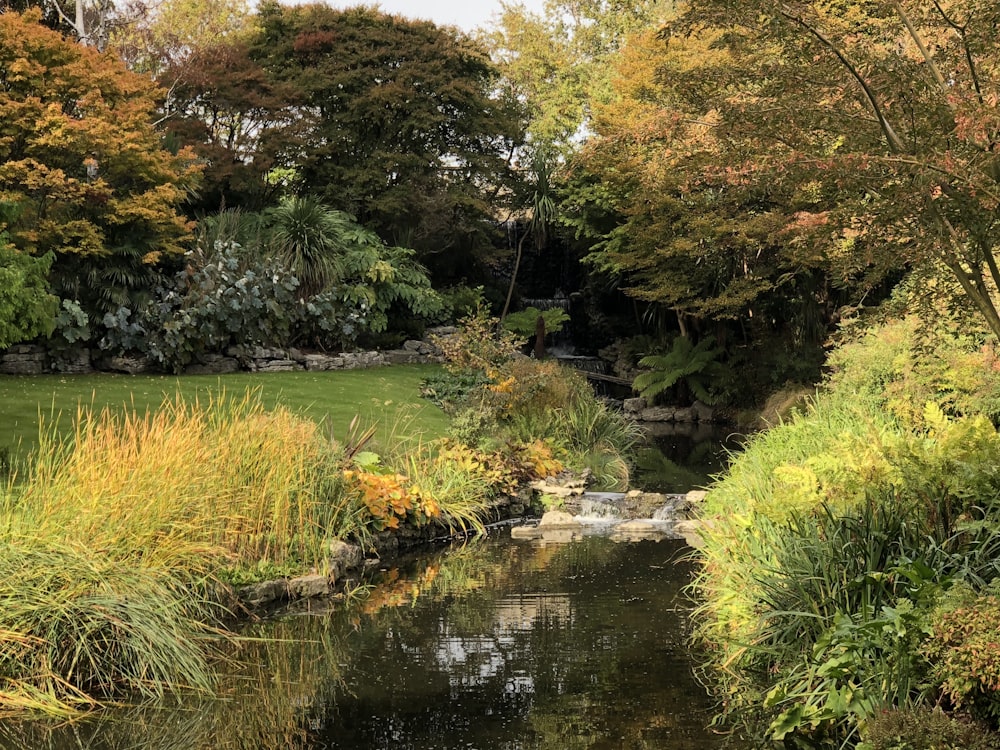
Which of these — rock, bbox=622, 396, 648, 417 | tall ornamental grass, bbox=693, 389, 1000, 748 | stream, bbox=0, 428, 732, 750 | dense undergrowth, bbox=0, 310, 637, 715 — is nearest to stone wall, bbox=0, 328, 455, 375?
rock, bbox=622, 396, 648, 417

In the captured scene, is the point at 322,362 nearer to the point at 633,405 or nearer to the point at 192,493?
the point at 633,405

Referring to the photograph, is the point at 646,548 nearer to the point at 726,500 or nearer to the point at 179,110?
the point at 726,500

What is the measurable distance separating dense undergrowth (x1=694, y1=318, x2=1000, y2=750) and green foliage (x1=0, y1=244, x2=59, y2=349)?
17.7ft

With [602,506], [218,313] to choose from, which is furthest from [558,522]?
[218,313]

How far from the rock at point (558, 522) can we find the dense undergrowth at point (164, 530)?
2.46ft

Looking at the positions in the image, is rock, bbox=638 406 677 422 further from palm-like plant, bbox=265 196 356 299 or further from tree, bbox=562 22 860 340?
palm-like plant, bbox=265 196 356 299

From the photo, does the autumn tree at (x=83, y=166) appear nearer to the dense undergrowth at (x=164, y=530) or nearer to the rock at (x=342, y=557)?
the dense undergrowth at (x=164, y=530)

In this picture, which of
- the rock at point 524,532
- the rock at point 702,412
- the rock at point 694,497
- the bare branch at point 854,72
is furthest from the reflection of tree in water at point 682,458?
the bare branch at point 854,72

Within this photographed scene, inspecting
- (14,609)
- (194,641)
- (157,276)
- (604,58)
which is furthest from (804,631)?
(604,58)

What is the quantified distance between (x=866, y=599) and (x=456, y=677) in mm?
2299

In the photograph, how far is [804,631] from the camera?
15.6ft

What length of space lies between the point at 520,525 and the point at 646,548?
1.79 meters

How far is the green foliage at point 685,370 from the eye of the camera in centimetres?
2123

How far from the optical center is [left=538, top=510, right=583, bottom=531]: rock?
10.3 metres
